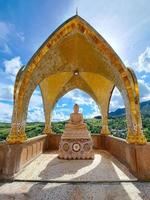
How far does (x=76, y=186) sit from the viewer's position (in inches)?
188

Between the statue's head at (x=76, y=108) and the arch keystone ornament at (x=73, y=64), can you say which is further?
the statue's head at (x=76, y=108)

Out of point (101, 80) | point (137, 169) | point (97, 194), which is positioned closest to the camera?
point (97, 194)

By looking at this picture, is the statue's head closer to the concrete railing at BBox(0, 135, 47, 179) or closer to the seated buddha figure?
the seated buddha figure

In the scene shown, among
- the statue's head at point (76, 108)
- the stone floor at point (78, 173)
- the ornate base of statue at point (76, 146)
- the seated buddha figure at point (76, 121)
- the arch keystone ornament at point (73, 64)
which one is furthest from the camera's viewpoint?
the statue's head at point (76, 108)

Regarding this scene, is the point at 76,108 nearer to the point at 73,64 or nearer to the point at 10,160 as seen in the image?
the point at 73,64

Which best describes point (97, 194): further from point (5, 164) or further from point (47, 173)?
point (5, 164)

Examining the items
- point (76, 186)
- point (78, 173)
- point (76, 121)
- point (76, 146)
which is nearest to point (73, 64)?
point (76, 121)

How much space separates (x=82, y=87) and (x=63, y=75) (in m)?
1.55

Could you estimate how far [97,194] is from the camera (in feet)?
13.8

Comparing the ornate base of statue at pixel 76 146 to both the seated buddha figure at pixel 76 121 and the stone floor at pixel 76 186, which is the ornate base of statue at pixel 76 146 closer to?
the seated buddha figure at pixel 76 121

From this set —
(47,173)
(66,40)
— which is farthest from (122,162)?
(66,40)

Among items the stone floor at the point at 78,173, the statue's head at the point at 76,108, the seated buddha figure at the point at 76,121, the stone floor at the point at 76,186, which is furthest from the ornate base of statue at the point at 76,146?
the stone floor at the point at 76,186

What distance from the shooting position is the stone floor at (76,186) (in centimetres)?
407

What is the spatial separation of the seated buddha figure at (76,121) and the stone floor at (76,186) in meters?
3.06
